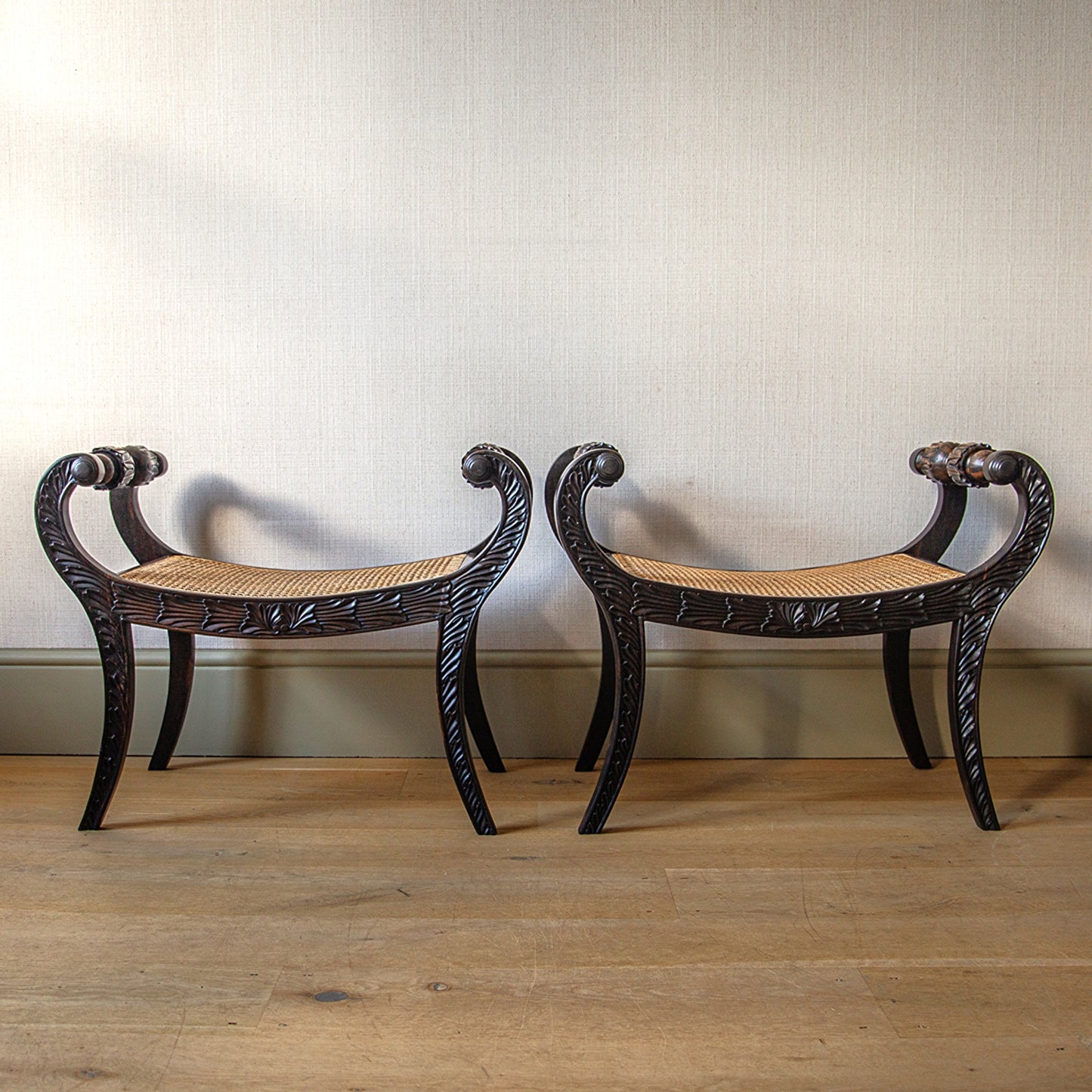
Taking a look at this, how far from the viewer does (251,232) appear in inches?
74.1

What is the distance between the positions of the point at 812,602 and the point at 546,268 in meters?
0.86

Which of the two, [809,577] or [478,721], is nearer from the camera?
[809,577]

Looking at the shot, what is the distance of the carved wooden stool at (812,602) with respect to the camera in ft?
4.93

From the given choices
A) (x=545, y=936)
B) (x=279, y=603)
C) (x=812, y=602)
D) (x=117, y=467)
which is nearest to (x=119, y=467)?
(x=117, y=467)

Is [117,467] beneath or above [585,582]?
above

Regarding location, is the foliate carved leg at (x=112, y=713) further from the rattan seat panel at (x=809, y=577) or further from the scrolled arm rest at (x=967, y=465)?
the scrolled arm rest at (x=967, y=465)

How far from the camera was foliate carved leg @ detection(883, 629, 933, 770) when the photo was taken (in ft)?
6.10

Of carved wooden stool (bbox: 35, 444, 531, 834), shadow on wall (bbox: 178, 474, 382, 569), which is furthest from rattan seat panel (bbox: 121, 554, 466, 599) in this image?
shadow on wall (bbox: 178, 474, 382, 569)

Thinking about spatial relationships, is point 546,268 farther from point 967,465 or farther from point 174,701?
point 174,701

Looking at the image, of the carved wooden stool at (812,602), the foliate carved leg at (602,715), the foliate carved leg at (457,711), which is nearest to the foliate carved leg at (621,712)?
the carved wooden stool at (812,602)

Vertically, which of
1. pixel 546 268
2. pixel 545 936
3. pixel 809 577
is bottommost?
pixel 545 936

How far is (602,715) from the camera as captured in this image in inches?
72.6

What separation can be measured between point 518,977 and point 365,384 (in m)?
1.21

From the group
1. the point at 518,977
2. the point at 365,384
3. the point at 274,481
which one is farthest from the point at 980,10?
the point at 518,977
